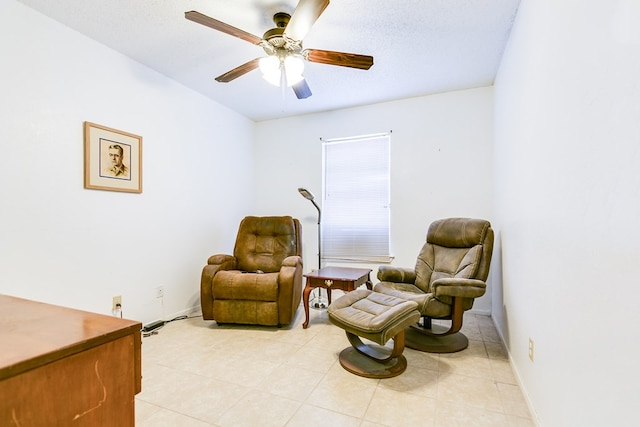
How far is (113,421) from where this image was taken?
676 millimetres

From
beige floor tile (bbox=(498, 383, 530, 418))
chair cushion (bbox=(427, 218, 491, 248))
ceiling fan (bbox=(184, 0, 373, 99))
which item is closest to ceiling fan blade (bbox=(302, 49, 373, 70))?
ceiling fan (bbox=(184, 0, 373, 99))

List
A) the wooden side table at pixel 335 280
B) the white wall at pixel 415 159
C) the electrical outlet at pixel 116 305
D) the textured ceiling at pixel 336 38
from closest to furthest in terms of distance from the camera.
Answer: the textured ceiling at pixel 336 38
the electrical outlet at pixel 116 305
the wooden side table at pixel 335 280
the white wall at pixel 415 159

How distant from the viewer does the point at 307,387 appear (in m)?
1.85

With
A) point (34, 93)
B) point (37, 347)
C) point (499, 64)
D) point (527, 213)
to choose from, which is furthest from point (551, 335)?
point (34, 93)

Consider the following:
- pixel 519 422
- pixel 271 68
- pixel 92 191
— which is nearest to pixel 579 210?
pixel 519 422

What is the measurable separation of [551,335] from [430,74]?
8.39 feet

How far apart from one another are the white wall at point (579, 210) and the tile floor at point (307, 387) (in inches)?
11.4

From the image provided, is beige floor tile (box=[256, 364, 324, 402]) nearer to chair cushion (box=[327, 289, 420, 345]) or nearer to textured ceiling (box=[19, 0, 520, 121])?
chair cushion (box=[327, 289, 420, 345])

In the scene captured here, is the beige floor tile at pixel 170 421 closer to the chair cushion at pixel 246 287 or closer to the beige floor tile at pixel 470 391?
the chair cushion at pixel 246 287

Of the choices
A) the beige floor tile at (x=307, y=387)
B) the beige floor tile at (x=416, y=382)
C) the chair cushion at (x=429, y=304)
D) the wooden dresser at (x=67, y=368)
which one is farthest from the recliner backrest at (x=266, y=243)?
the wooden dresser at (x=67, y=368)

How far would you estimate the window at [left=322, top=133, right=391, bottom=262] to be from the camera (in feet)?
12.1

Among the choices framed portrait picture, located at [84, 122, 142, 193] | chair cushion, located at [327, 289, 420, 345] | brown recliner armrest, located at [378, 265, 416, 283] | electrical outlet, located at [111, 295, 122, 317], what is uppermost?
framed portrait picture, located at [84, 122, 142, 193]

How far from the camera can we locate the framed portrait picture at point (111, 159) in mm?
2381

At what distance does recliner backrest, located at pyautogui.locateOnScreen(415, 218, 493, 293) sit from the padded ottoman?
0.68 metres
